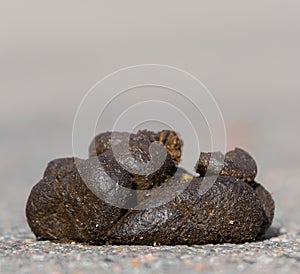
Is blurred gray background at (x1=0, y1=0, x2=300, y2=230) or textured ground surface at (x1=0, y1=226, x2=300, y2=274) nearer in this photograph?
textured ground surface at (x1=0, y1=226, x2=300, y2=274)

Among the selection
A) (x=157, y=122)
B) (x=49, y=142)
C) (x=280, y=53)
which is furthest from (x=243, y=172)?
(x=280, y=53)

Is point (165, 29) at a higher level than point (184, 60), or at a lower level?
higher

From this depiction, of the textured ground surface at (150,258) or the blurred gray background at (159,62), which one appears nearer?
the textured ground surface at (150,258)

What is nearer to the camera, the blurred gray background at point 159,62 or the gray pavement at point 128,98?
the gray pavement at point 128,98

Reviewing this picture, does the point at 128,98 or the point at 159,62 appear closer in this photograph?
the point at 128,98

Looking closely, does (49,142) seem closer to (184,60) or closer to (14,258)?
(14,258)

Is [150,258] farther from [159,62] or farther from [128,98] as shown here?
[159,62]

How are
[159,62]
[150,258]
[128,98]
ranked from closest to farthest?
[150,258], [128,98], [159,62]

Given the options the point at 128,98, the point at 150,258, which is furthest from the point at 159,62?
the point at 150,258
